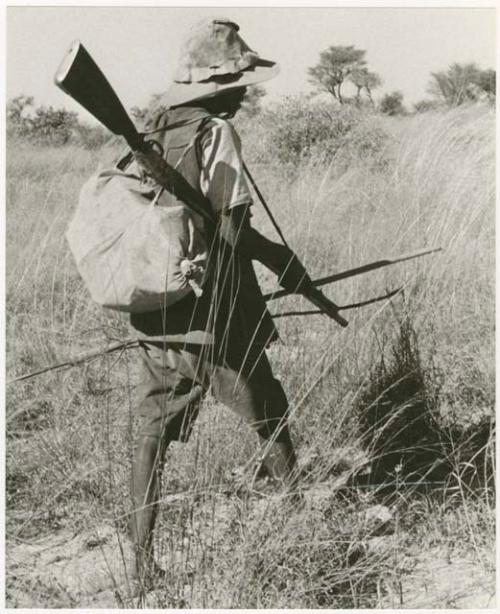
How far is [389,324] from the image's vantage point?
3.26m

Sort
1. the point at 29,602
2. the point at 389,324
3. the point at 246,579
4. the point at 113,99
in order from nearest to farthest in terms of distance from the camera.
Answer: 1. the point at 113,99
2. the point at 246,579
3. the point at 29,602
4. the point at 389,324

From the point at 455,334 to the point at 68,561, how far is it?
184cm

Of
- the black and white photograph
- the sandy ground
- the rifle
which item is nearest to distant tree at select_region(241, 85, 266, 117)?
the black and white photograph

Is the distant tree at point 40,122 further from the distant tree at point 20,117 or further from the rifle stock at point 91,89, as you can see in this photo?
the rifle stock at point 91,89

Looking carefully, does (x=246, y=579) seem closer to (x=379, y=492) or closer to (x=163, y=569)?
(x=163, y=569)

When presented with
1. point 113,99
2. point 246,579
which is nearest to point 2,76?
point 113,99

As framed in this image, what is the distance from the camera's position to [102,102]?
1.96 m

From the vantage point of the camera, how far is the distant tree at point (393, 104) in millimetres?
11766

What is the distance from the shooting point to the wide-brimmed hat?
2182 mm

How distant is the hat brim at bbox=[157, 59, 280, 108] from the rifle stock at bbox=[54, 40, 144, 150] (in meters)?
0.25

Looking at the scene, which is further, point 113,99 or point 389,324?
point 389,324

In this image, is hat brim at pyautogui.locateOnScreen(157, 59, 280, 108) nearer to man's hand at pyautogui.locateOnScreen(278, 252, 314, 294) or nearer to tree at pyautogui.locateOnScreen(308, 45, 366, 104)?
man's hand at pyautogui.locateOnScreen(278, 252, 314, 294)

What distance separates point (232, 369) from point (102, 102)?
818 millimetres

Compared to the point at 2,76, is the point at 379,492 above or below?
below
